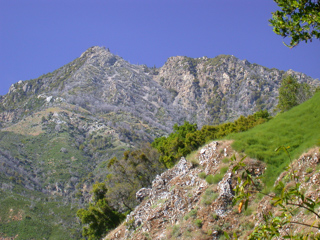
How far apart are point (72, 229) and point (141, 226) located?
48.7 m

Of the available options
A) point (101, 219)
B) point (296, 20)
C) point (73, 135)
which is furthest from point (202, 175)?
point (73, 135)

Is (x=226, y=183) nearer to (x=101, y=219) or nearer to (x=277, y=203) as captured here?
(x=277, y=203)

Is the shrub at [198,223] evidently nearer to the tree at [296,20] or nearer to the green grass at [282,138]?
the green grass at [282,138]

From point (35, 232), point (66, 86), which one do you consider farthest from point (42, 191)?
A: point (66, 86)

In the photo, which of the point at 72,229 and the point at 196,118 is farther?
the point at 196,118

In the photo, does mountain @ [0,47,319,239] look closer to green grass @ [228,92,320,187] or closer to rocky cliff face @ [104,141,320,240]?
rocky cliff face @ [104,141,320,240]

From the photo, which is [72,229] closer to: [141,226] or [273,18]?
[141,226]

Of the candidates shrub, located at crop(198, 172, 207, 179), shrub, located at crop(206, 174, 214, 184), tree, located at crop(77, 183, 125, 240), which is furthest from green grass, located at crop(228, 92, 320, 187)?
tree, located at crop(77, 183, 125, 240)

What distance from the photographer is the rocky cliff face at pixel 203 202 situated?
41.5 ft

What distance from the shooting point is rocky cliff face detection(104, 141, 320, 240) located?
→ 1264 centimetres

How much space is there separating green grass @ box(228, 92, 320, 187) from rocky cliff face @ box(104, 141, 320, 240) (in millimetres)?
555

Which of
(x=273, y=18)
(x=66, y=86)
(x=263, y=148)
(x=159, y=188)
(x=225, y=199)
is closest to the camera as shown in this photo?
(x=273, y=18)

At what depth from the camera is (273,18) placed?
7.57 metres

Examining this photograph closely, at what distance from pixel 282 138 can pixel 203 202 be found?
18.0ft
